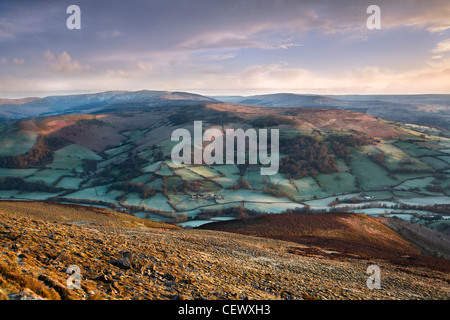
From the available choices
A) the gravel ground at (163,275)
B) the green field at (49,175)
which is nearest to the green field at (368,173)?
the gravel ground at (163,275)

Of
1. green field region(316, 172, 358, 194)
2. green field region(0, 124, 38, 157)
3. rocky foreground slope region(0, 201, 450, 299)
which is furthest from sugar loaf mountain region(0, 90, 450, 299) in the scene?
green field region(0, 124, 38, 157)

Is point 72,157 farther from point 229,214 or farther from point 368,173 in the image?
point 368,173

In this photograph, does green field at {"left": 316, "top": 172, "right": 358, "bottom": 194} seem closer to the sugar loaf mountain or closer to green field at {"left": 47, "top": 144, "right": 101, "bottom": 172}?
the sugar loaf mountain

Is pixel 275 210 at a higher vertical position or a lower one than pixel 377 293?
lower

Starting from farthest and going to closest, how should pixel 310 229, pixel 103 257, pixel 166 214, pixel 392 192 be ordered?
pixel 392 192, pixel 166 214, pixel 310 229, pixel 103 257

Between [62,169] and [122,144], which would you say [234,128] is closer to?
[122,144]
